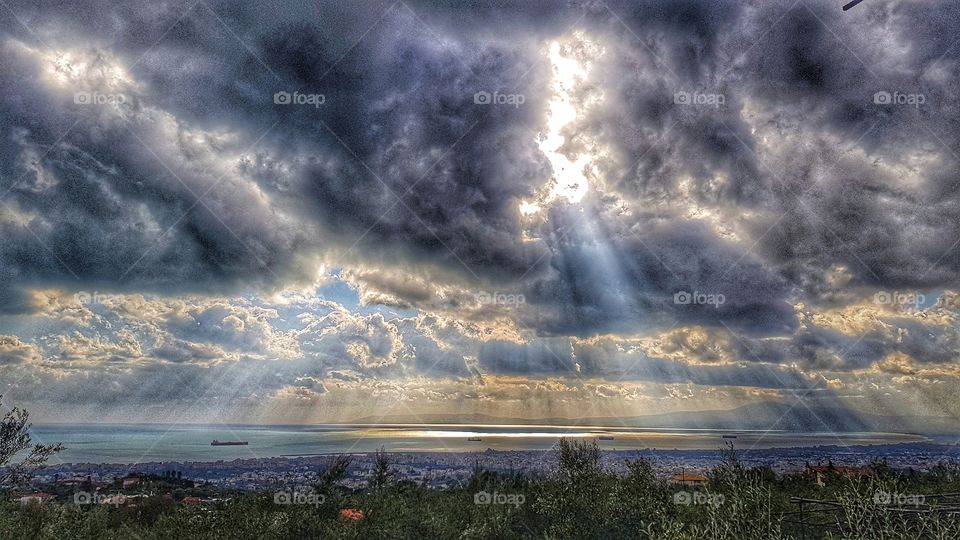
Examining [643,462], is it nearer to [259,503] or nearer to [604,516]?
[604,516]

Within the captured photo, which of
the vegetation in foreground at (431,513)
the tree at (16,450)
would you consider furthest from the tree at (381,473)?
the tree at (16,450)

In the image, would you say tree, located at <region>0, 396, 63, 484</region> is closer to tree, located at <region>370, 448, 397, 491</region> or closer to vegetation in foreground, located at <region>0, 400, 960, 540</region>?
vegetation in foreground, located at <region>0, 400, 960, 540</region>

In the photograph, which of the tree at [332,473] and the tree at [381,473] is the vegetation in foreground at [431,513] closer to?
the tree at [332,473]

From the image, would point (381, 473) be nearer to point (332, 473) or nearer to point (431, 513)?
point (332, 473)

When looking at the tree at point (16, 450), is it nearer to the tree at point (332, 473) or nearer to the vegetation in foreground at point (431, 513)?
the vegetation in foreground at point (431, 513)

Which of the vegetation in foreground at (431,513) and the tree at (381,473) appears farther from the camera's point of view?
the tree at (381,473)

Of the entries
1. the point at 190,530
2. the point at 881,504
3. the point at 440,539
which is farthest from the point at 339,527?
the point at 881,504

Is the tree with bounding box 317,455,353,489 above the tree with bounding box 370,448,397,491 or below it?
above

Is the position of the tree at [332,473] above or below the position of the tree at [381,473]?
above

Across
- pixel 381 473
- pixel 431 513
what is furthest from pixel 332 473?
pixel 431 513

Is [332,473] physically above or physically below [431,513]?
above

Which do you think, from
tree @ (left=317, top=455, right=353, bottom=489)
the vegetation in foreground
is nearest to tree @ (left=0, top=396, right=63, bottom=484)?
the vegetation in foreground
